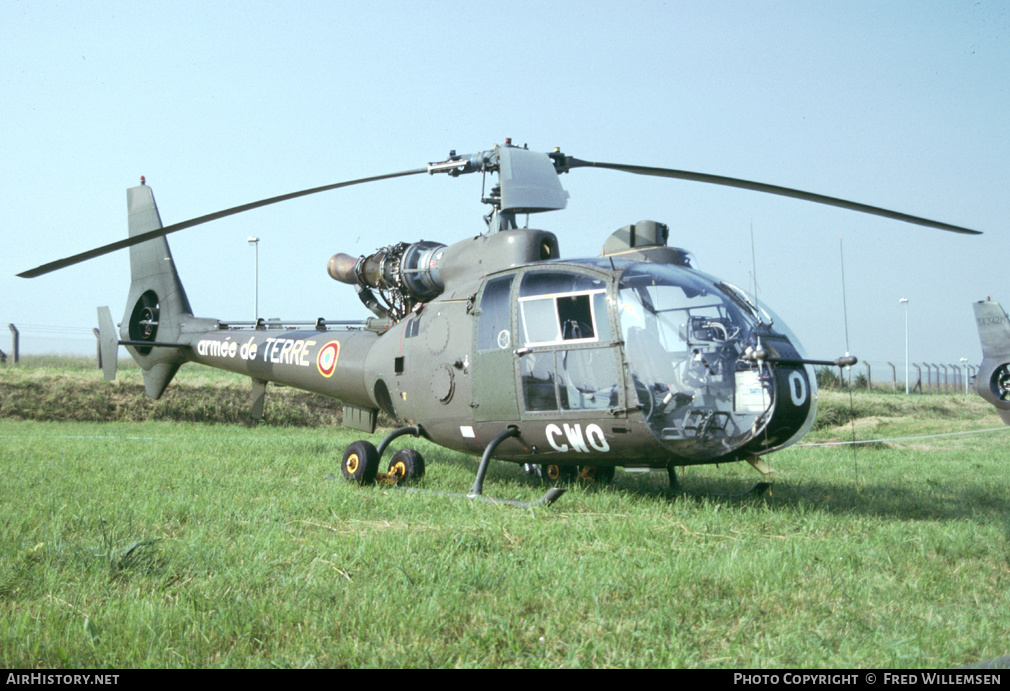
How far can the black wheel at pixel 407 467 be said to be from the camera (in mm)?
8281

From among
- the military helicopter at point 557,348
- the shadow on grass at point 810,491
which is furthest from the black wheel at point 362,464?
the shadow on grass at point 810,491

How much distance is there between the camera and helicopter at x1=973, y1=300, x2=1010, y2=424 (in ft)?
42.3

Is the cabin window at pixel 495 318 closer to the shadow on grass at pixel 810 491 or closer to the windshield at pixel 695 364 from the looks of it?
the windshield at pixel 695 364

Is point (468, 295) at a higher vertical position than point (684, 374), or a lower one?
higher

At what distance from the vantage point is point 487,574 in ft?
14.6

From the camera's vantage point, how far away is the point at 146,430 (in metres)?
16.5

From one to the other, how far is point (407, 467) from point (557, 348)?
7.95 feet

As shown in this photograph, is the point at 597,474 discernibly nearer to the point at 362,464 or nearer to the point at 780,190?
the point at 362,464

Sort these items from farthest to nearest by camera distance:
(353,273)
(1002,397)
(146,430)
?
(146,430)
(1002,397)
(353,273)

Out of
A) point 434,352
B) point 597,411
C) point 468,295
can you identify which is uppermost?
point 468,295

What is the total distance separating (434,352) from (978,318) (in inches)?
426

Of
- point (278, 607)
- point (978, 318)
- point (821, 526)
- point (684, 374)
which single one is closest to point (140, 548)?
point (278, 607)

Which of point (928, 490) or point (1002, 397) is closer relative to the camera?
point (928, 490)

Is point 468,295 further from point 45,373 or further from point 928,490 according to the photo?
point 45,373
